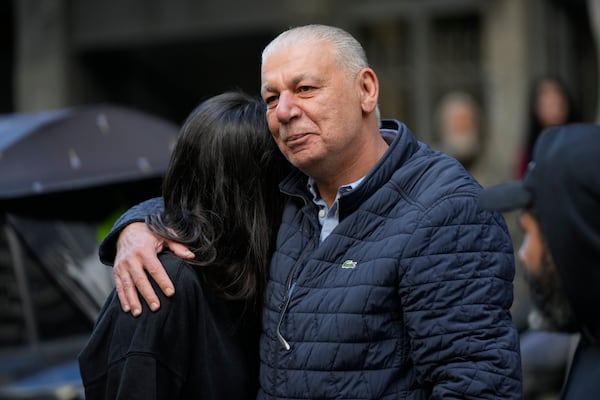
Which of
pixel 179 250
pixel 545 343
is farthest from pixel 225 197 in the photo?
pixel 545 343

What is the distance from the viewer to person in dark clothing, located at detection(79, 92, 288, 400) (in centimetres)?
283

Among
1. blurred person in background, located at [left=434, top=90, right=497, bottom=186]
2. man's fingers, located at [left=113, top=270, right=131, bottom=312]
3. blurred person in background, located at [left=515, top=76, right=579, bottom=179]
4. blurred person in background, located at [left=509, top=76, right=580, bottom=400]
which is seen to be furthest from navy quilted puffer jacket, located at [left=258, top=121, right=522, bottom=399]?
blurred person in background, located at [left=515, top=76, right=579, bottom=179]

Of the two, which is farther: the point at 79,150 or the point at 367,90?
the point at 79,150

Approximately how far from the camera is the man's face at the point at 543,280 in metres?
2.38

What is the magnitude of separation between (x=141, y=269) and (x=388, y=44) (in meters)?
7.92

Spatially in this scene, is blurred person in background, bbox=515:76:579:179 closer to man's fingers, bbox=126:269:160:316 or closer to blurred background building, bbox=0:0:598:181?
blurred background building, bbox=0:0:598:181

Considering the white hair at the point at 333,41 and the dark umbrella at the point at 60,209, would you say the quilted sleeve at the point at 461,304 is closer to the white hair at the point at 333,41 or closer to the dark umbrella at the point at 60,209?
the white hair at the point at 333,41

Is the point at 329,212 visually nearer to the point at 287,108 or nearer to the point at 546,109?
the point at 287,108

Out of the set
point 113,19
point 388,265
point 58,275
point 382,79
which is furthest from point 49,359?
point 113,19

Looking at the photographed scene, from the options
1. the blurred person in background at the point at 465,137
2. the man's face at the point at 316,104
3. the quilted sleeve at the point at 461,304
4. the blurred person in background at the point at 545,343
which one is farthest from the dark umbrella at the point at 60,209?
the blurred person in background at the point at 465,137

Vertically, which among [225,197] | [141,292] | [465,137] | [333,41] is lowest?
[465,137]

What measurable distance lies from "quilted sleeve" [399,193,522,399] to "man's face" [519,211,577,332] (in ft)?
0.38

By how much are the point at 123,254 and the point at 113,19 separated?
9046mm

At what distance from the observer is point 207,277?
2947 millimetres
